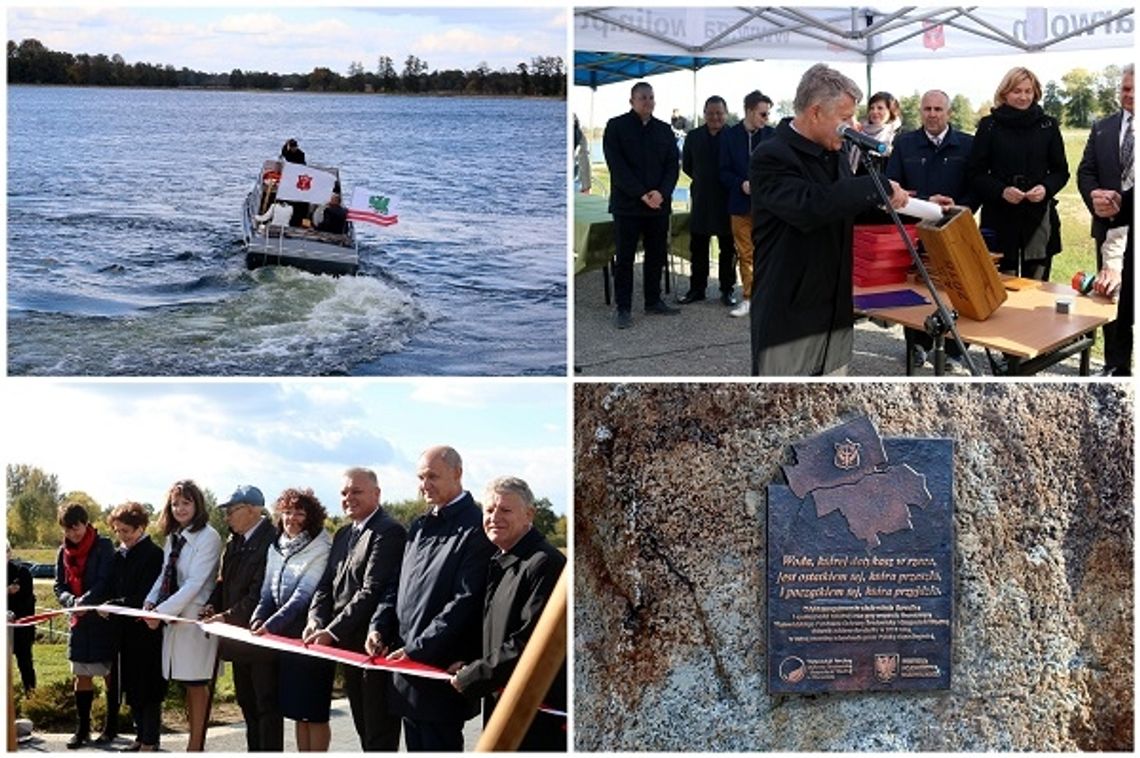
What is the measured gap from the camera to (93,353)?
214 inches

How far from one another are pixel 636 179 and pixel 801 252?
10.4ft

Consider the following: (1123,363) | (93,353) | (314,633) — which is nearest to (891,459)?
(1123,363)

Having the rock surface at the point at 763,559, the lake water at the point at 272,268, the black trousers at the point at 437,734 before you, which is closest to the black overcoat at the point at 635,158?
the lake water at the point at 272,268

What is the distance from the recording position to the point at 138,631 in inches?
200

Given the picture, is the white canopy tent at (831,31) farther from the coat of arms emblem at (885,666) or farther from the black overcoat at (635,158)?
the coat of arms emblem at (885,666)

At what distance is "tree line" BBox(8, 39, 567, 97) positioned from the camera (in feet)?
17.9

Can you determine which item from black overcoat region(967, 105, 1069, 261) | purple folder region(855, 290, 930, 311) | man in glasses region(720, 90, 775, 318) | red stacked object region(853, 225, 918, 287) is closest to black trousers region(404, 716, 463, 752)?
purple folder region(855, 290, 930, 311)

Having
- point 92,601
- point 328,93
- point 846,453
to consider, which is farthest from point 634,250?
point 92,601

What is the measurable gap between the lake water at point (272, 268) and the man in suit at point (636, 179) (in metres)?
1.50

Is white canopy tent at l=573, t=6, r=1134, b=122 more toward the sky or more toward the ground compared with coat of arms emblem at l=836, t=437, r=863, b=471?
more toward the sky

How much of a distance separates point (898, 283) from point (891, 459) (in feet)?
5.48

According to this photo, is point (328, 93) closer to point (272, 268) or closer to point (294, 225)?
point (294, 225)

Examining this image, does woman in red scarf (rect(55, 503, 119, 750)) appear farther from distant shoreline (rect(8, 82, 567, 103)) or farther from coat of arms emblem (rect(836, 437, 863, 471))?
coat of arms emblem (rect(836, 437, 863, 471))

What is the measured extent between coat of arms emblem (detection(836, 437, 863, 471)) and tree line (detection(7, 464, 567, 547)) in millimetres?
998
